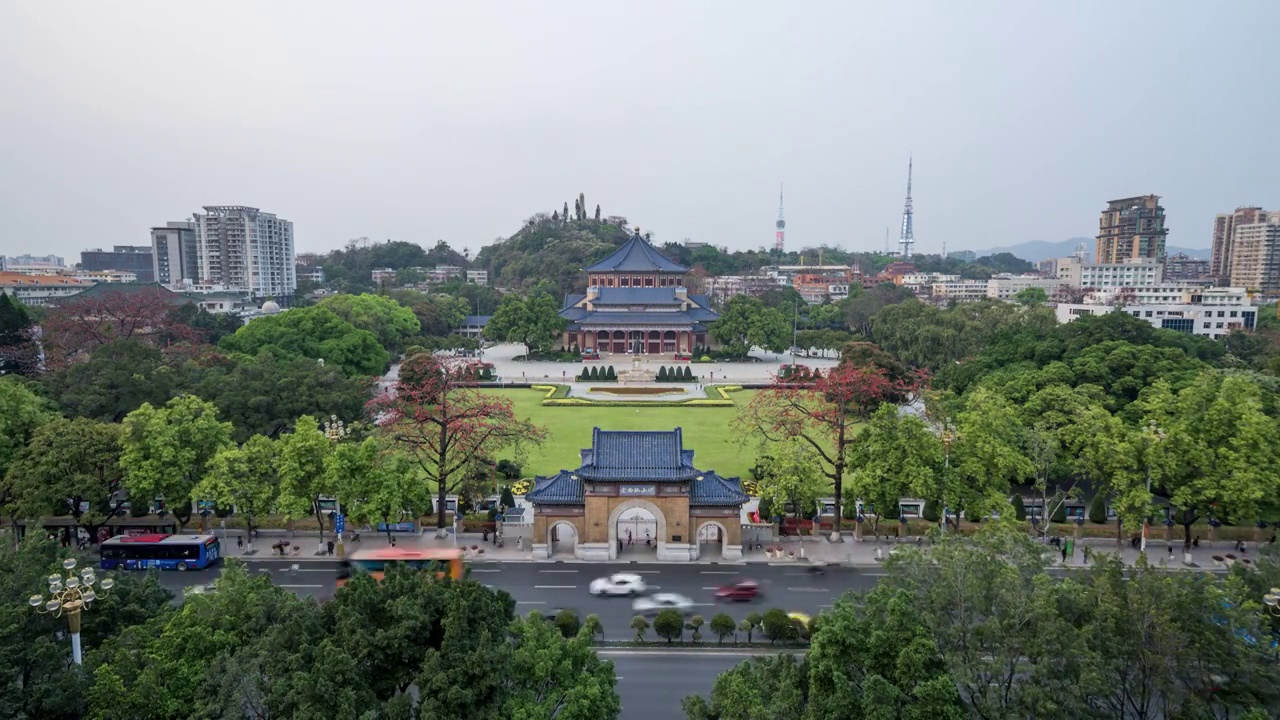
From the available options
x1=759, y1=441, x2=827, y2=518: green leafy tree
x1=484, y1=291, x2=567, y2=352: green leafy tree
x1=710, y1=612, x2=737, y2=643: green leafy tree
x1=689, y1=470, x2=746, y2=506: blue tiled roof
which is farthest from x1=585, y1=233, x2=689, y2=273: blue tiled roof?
x1=710, y1=612, x2=737, y2=643: green leafy tree

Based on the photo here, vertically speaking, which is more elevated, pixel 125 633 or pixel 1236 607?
pixel 1236 607

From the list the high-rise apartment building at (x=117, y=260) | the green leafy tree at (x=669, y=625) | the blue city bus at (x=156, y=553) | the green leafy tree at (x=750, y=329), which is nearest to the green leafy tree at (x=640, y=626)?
the green leafy tree at (x=669, y=625)

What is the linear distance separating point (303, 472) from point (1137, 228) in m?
127

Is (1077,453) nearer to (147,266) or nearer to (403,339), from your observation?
(403,339)

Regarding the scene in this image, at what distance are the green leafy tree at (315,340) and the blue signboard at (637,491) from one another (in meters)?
29.7

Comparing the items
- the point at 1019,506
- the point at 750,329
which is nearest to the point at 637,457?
the point at 1019,506

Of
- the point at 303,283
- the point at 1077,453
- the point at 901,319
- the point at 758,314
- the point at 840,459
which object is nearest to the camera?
the point at 840,459

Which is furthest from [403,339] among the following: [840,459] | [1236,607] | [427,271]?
[427,271]

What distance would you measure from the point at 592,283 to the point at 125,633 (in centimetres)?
6191

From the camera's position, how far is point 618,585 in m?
20.9

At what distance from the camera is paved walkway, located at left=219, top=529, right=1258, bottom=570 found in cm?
2331

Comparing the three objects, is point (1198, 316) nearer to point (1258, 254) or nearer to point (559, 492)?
point (1258, 254)

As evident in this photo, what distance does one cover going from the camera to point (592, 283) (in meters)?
73.2

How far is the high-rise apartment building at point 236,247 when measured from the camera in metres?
108
